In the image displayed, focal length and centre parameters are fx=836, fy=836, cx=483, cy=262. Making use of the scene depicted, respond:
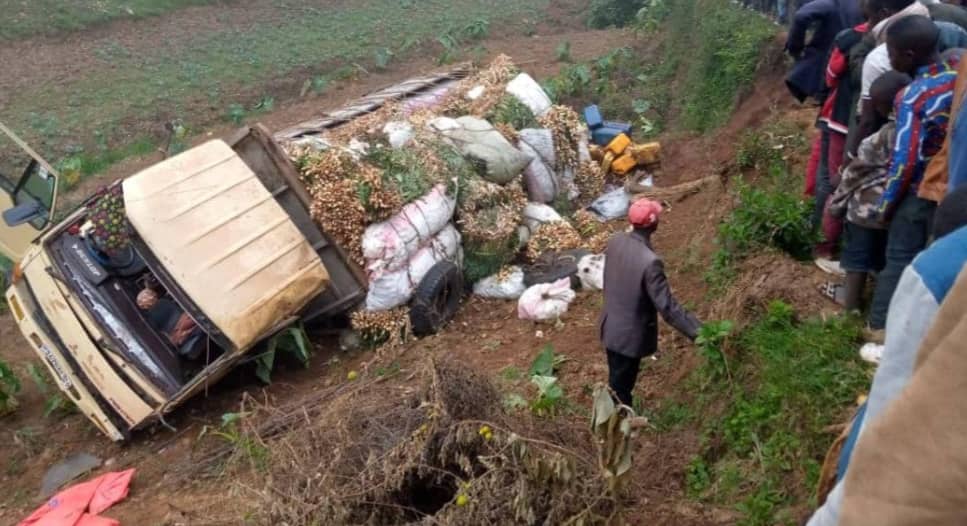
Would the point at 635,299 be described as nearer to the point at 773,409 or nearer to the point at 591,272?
the point at 773,409

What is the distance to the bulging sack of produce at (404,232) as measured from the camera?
7.43 m

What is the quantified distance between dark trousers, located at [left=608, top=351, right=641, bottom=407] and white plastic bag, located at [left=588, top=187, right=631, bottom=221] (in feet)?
15.5

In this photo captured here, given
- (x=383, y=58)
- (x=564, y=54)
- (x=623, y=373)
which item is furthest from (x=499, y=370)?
(x=383, y=58)

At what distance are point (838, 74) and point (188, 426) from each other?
224 inches

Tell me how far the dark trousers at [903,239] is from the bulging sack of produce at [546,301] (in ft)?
10.9

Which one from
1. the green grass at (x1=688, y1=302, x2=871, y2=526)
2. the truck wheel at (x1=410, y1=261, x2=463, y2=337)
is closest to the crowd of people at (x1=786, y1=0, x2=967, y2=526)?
the green grass at (x1=688, y1=302, x2=871, y2=526)

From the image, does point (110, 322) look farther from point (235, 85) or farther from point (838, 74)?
point (235, 85)

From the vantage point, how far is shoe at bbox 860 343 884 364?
4250mm

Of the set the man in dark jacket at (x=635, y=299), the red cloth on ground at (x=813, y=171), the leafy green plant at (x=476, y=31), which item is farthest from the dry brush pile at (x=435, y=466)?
the leafy green plant at (x=476, y=31)

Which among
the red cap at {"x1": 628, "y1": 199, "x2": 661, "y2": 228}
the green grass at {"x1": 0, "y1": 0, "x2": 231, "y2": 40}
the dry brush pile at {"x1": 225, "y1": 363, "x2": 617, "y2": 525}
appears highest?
the green grass at {"x1": 0, "y1": 0, "x2": 231, "y2": 40}

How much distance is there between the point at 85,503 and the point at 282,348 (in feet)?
6.73

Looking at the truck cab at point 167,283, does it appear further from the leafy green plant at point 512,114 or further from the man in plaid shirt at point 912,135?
the man in plaid shirt at point 912,135

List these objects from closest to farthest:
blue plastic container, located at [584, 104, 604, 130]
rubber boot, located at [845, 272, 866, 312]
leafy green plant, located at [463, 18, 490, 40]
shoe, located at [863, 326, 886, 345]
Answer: shoe, located at [863, 326, 886, 345]
rubber boot, located at [845, 272, 866, 312]
blue plastic container, located at [584, 104, 604, 130]
leafy green plant, located at [463, 18, 490, 40]

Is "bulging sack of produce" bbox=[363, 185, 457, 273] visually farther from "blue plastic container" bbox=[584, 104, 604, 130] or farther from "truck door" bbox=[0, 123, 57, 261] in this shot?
"blue plastic container" bbox=[584, 104, 604, 130]
